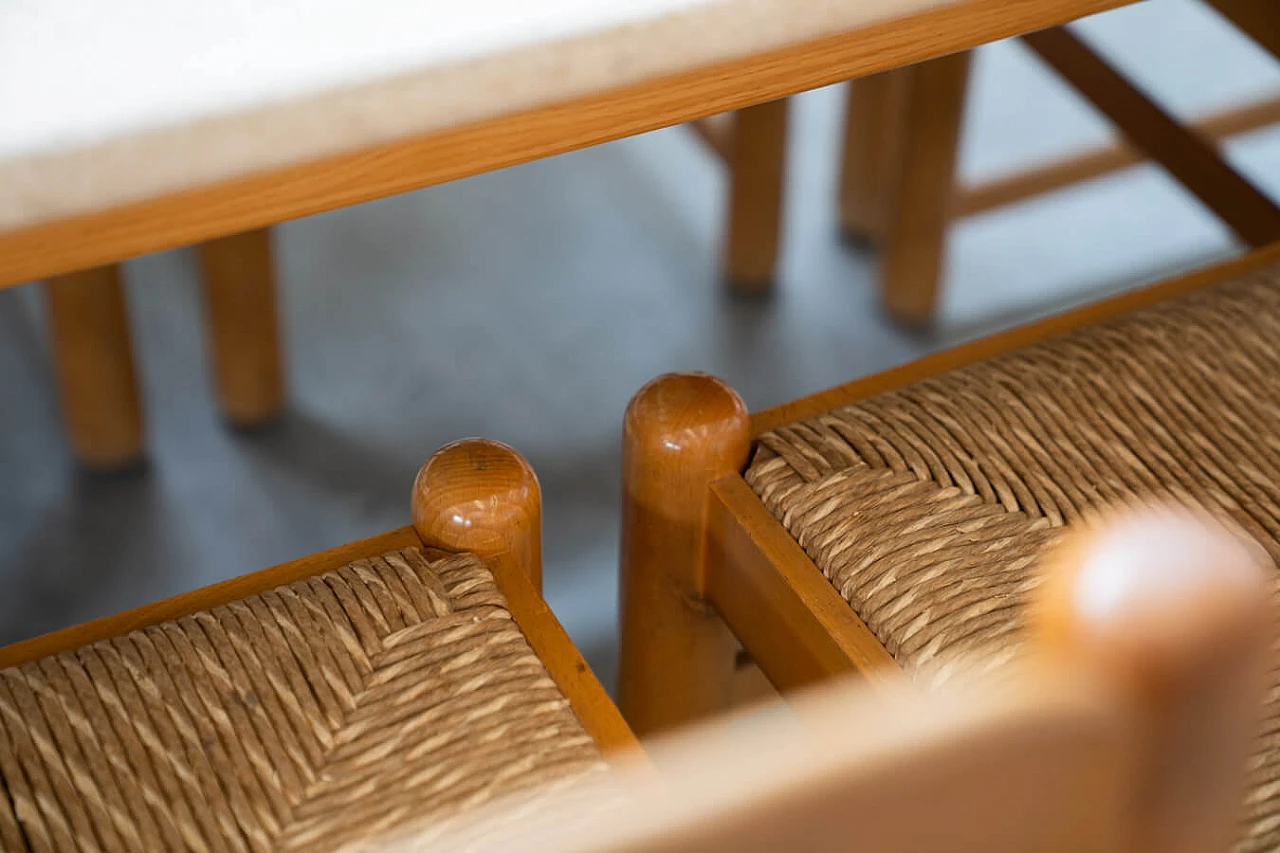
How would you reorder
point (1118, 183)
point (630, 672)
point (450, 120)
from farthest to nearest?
point (1118, 183), point (630, 672), point (450, 120)

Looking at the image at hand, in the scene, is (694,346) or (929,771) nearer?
(929,771)

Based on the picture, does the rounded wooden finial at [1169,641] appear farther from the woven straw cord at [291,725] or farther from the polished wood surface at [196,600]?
the polished wood surface at [196,600]

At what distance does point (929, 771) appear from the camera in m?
0.26

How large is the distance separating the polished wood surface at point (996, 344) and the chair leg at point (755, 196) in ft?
2.22

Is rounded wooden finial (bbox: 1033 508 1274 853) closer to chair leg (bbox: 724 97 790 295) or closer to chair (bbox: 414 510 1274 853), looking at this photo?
chair (bbox: 414 510 1274 853)

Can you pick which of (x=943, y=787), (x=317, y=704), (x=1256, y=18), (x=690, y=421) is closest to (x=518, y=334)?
(x=1256, y=18)

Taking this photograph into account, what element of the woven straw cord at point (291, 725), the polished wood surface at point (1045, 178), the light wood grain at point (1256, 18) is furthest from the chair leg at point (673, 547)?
the polished wood surface at point (1045, 178)

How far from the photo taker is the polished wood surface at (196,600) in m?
0.64

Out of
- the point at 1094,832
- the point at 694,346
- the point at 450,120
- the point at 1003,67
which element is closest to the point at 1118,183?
the point at 1003,67

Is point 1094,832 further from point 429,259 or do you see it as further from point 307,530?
point 429,259

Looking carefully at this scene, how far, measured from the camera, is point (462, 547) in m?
0.67

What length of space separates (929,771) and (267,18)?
0.37 metres

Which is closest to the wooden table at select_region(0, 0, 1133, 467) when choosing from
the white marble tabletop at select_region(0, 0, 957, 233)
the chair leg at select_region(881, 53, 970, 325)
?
the white marble tabletop at select_region(0, 0, 957, 233)

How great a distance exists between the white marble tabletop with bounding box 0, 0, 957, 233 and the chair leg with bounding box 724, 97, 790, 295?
0.96 m
